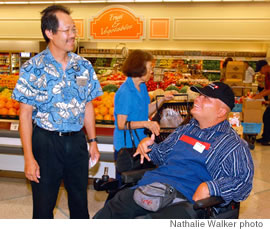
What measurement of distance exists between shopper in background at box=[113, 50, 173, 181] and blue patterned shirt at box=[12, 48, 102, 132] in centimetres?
57

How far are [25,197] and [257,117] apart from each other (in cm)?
431

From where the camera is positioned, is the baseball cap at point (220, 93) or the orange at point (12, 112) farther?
the orange at point (12, 112)

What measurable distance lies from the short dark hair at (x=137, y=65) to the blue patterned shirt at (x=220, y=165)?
2.55 feet

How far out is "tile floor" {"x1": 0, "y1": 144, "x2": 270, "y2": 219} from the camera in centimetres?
336

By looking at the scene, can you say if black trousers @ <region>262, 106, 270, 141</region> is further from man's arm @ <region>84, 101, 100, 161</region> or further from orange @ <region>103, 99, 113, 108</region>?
man's arm @ <region>84, 101, 100, 161</region>

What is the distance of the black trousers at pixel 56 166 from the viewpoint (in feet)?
6.93

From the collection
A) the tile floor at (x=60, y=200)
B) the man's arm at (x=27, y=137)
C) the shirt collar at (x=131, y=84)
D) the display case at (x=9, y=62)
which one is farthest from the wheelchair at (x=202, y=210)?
the display case at (x=9, y=62)

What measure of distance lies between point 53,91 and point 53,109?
108mm

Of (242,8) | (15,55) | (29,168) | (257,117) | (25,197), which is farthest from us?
(15,55)

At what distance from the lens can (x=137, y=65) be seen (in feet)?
9.29

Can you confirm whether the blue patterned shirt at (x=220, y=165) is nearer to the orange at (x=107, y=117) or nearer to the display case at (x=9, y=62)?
the orange at (x=107, y=117)

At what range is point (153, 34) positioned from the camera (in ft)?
32.0
